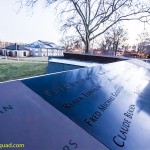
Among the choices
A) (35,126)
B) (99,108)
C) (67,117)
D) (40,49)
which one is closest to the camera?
(35,126)

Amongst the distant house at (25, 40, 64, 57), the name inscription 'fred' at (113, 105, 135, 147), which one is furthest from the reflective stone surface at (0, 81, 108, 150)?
the distant house at (25, 40, 64, 57)

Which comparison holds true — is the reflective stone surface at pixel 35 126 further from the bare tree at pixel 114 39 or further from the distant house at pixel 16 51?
the distant house at pixel 16 51

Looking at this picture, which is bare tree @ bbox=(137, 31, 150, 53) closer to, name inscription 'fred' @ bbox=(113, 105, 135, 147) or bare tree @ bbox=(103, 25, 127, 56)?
bare tree @ bbox=(103, 25, 127, 56)

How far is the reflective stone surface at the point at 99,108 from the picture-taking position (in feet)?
4.73

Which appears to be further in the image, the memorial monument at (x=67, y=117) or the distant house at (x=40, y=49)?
the distant house at (x=40, y=49)

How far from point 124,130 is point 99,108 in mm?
314

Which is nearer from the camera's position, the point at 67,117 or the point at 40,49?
the point at 67,117

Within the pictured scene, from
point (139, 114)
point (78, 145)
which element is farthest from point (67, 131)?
point (139, 114)

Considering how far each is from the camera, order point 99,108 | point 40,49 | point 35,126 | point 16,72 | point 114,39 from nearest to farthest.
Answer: point 35,126
point 99,108
point 16,72
point 114,39
point 40,49

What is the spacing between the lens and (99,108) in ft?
5.81

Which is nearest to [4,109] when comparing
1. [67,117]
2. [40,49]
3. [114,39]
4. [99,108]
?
[67,117]

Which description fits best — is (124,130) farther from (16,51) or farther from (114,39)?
(16,51)

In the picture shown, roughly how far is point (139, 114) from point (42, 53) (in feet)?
169

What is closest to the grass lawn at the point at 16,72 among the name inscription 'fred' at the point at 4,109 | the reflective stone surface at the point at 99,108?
the reflective stone surface at the point at 99,108
